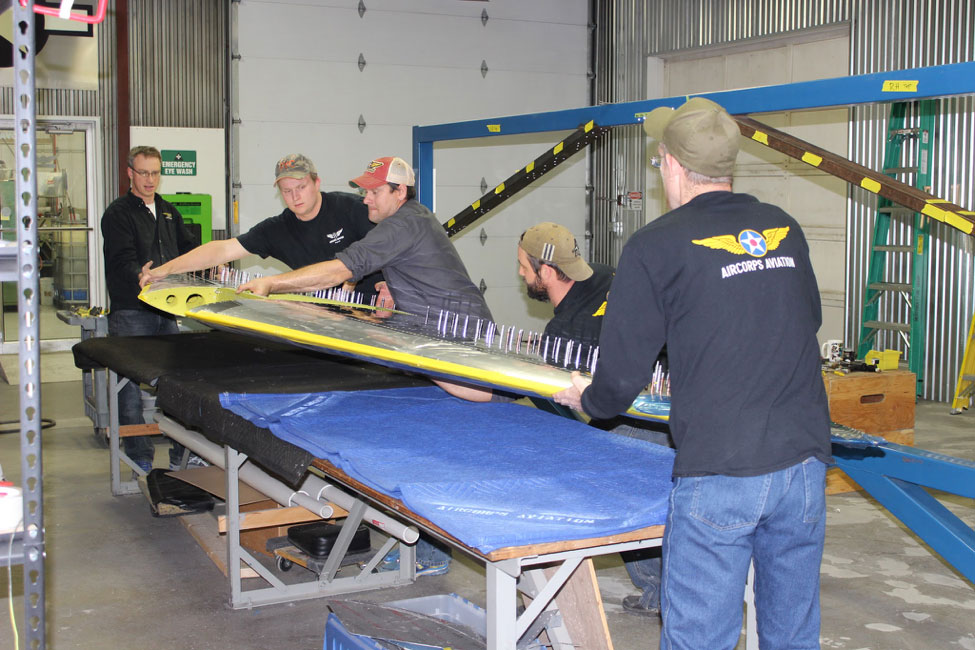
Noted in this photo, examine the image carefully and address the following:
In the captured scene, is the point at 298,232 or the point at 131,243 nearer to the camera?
the point at 298,232

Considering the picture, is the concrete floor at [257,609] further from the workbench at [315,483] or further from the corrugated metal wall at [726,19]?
the corrugated metal wall at [726,19]

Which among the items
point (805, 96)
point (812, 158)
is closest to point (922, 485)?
point (812, 158)

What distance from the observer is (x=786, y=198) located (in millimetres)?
10180

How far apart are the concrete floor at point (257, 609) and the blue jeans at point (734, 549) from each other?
172 centimetres

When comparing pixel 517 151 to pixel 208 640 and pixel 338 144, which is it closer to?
pixel 338 144

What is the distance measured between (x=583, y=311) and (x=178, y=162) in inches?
284

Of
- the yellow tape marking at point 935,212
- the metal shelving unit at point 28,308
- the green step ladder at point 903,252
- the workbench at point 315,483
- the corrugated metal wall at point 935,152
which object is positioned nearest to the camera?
the metal shelving unit at point 28,308

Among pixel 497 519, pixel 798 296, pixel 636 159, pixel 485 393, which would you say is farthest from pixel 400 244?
pixel 636 159

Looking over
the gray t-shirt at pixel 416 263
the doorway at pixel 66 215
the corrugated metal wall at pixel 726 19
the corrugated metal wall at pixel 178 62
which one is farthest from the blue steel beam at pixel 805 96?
the doorway at pixel 66 215

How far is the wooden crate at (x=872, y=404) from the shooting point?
632 centimetres

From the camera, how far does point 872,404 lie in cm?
657

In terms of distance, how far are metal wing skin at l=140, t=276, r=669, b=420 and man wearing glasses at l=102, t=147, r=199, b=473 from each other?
100 cm

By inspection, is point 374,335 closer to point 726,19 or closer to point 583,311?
point 583,311

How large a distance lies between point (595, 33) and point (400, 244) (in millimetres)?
8590
